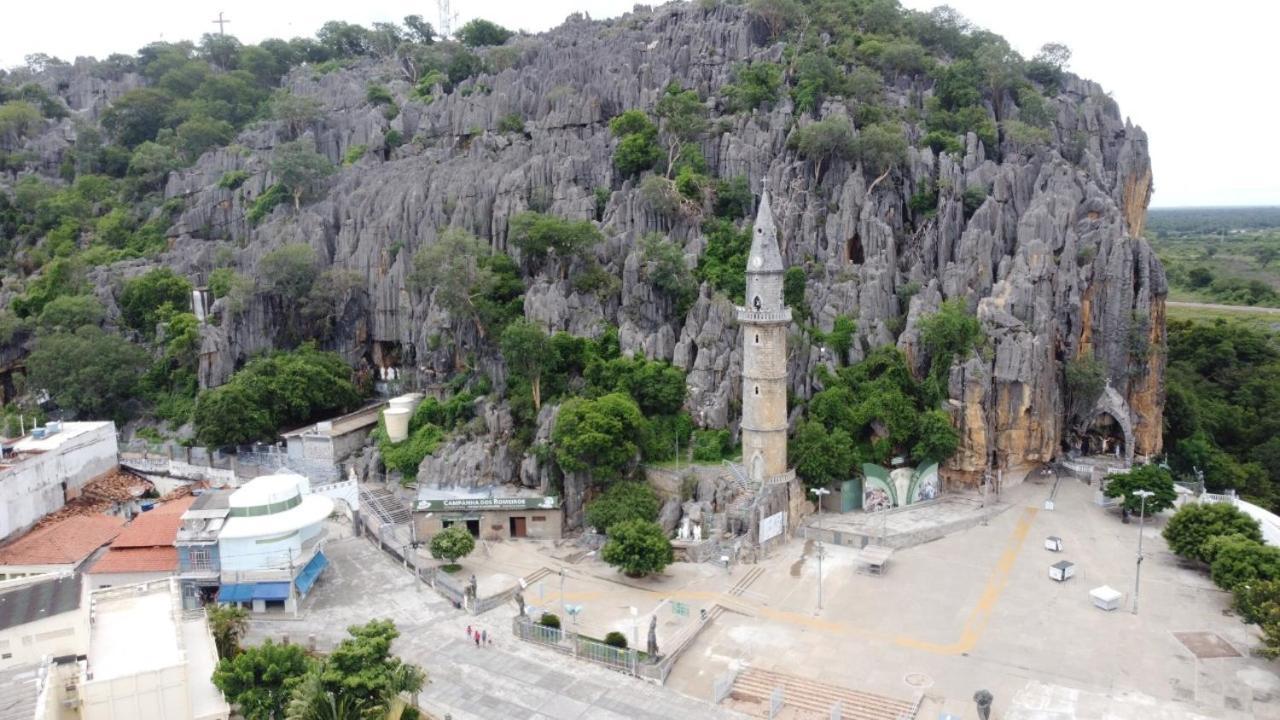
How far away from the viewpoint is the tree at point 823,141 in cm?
6341

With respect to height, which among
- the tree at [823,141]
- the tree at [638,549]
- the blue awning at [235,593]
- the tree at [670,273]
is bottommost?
the blue awning at [235,593]

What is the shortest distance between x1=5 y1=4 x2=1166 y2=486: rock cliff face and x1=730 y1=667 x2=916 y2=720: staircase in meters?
19.0

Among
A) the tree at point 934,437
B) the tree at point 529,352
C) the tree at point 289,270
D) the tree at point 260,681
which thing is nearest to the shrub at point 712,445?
the tree at point 529,352

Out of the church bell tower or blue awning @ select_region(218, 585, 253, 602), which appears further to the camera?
the church bell tower

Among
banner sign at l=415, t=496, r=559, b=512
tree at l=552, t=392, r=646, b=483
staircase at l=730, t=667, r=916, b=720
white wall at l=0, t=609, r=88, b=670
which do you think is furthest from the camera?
banner sign at l=415, t=496, r=559, b=512

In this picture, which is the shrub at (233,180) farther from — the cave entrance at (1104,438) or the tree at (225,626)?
the cave entrance at (1104,438)

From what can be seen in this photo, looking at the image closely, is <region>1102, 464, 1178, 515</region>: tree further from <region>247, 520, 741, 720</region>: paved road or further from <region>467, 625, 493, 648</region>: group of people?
<region>467, 625, 493, 648</region>: group of people

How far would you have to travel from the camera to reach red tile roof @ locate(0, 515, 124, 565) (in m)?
42.8

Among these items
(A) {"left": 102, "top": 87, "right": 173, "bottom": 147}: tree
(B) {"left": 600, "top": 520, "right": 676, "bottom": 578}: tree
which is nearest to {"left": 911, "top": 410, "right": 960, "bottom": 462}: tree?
(B) {"left": 600, "top": 520, "right": 676, "bottom": 578}: tree

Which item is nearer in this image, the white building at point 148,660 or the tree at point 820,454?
the white building at point 148,660

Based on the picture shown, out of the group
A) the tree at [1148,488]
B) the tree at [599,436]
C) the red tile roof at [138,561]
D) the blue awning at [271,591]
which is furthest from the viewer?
the tree at [1148,488]

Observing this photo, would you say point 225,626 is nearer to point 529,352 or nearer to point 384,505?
point 384,505

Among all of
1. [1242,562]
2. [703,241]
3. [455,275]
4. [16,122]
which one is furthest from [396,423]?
[16,122]

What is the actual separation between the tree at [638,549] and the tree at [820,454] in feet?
34.7
